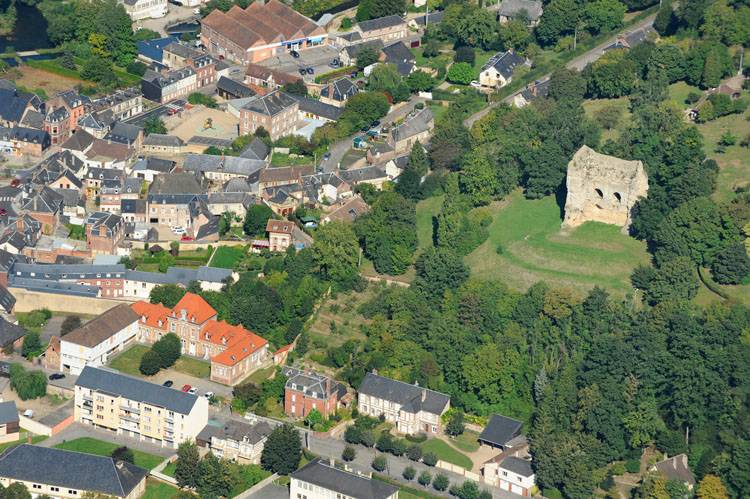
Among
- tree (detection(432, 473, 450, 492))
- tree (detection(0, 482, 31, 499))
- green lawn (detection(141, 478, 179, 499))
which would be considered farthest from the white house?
tree (detection(432, 473, 450, 492))

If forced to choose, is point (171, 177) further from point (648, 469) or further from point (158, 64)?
point (648, 469)

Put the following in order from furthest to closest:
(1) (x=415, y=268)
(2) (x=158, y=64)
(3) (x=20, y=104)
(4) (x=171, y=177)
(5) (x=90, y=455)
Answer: (2) (x=158, y=64)
(3) (x=20, y=104)
(4) (x=171, y=177)
(1) (x=415, y=268)
(5) (x=90, y=455)

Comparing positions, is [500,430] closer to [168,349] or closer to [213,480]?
[213,480]

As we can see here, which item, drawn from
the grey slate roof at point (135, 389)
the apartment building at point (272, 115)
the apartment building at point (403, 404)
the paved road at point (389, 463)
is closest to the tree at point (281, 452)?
the paved road at point (389, 463)

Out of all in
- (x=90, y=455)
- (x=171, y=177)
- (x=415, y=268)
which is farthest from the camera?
(x=171, y=177)

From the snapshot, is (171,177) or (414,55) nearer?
(171,177)

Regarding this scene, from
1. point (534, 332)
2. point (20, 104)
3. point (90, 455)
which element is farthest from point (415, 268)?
point (20, 104)

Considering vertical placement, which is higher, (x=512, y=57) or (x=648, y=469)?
(x=512, y=57)
